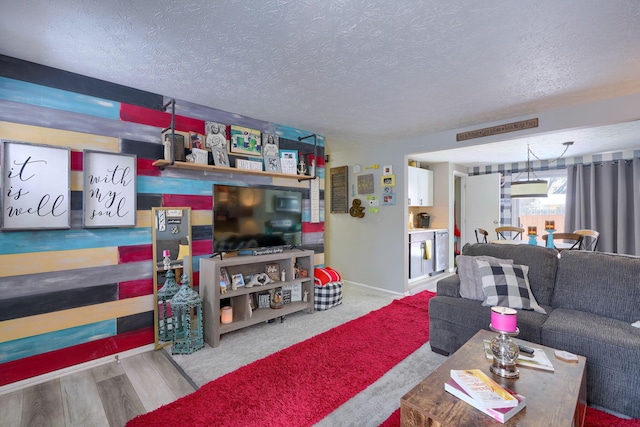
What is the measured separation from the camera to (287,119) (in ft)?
10.8

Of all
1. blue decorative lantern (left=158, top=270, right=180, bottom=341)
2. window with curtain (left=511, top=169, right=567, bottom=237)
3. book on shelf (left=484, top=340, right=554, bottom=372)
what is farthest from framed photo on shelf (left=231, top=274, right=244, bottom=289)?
window with curtain (left=511, top=169, right=567, bottom=237)

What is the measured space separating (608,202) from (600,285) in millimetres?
3632

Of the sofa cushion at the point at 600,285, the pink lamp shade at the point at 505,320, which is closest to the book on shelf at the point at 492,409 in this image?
the pink lamp shade at the point at 505,320

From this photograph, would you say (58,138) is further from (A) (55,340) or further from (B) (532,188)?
(B) (532,188)

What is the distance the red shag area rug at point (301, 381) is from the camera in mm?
1680

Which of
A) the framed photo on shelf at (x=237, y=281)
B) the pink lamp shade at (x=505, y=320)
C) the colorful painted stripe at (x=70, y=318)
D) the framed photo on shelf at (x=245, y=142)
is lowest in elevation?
the colorful painted stripe at (x=70, y=318)

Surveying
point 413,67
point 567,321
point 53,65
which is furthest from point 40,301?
point 567,321

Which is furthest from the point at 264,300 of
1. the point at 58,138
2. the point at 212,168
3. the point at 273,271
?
the point at 58,138

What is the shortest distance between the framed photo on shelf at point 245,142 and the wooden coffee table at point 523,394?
104 inches

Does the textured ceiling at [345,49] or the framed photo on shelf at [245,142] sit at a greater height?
the textured ceiling at [345,49]

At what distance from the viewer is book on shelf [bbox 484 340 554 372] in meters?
1.48

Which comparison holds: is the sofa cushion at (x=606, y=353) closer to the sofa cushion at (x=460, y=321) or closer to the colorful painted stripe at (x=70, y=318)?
the sofa cushion at (x=460, y=321)

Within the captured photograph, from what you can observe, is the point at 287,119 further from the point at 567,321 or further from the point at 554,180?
the point at 554,180

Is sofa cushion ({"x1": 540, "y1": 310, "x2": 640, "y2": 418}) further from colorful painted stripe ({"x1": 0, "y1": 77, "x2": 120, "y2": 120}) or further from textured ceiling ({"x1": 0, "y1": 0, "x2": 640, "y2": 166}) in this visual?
colorful painted stripe ({"x1": 0, "y1": 77, "x2": 120, "y2": 120})
